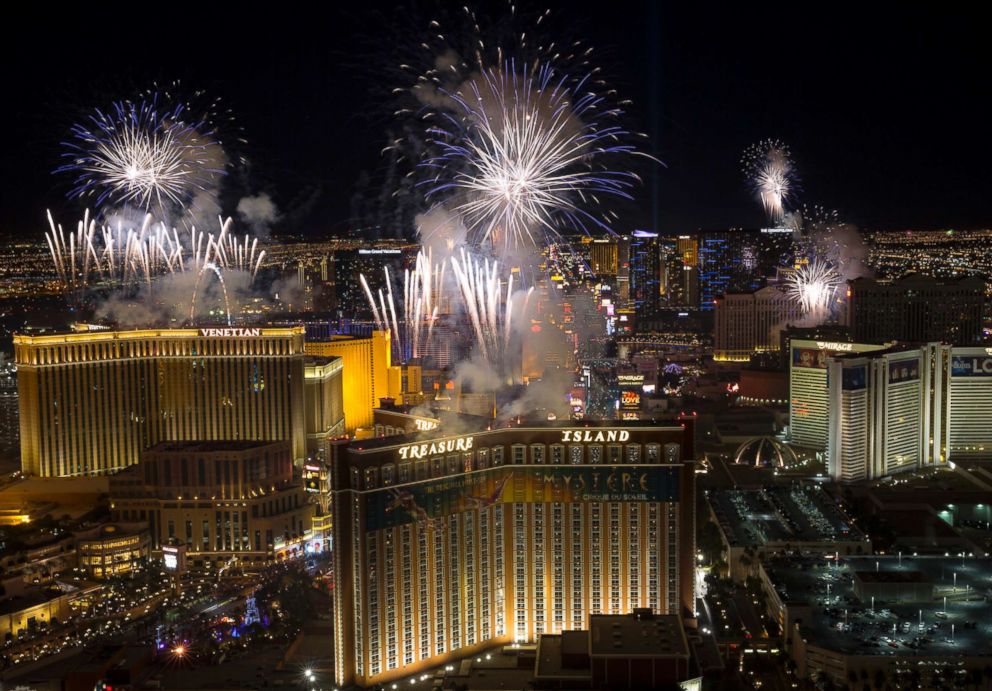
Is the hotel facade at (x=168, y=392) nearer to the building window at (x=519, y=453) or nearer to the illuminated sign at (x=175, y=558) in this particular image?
the illuminated sign at (x=175, y=558)

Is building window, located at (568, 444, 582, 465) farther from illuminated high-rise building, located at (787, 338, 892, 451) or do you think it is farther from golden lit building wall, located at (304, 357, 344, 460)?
illuminated high-rise building, located at (787, 338, 892, 451)

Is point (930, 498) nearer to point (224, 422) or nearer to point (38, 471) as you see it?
point (224, 422)

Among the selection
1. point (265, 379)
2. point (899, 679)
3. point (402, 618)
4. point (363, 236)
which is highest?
point (363, 236)

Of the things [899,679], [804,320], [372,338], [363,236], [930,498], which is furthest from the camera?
[804,320]

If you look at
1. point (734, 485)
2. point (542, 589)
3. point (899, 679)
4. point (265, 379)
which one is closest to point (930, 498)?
point (734, 485)

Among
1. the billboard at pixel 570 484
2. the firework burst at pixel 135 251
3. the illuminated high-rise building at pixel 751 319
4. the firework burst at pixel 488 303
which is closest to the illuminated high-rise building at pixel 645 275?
the illuminated high-rise building at pixel 751 319

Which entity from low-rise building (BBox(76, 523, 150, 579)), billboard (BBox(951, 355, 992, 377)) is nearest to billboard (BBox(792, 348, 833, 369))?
billboard (BBox(951, 355, 992, 377))
